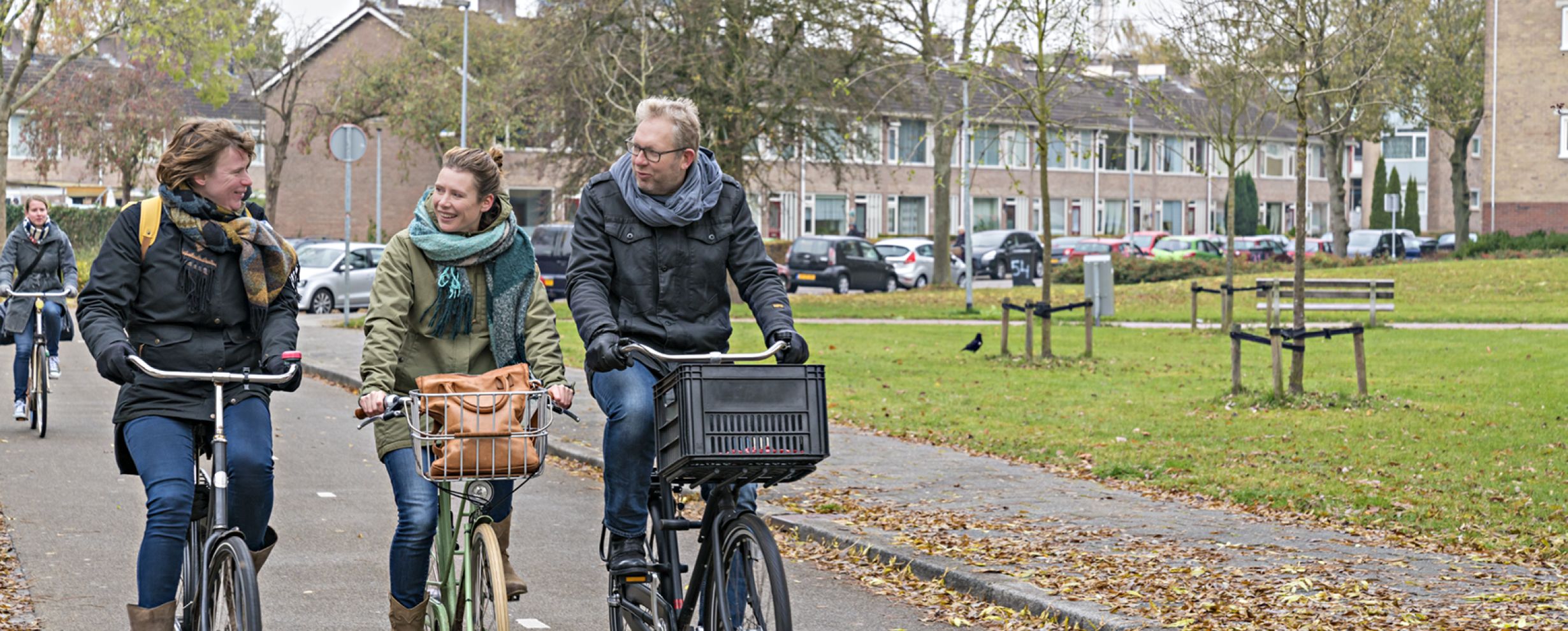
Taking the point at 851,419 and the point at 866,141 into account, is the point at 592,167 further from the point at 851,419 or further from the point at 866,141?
the point at 851,419

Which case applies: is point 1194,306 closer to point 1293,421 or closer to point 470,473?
point 1293,421

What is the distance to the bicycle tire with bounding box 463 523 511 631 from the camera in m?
4.60

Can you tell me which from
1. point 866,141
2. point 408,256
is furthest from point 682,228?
point 866,141

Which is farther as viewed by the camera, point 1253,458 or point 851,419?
point 851,419

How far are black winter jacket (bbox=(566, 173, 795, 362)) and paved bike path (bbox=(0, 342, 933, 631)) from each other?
1.64 meters

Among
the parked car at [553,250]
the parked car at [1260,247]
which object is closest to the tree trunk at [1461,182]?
the parked car at [1260,247]

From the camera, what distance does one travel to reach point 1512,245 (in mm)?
41594

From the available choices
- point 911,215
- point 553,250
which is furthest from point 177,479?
point 911,215

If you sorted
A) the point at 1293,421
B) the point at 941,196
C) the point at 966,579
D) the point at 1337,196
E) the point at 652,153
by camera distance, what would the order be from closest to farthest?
the point at 652,153, the point at 966,579, the point at 1293,421, the point at 941,196, the point at 1337,196

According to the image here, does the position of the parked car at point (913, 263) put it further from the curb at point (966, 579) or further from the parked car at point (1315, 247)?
the curb at point (966, 579)

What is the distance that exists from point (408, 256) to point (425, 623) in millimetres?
1138

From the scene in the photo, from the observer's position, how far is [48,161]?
54250 millimetres

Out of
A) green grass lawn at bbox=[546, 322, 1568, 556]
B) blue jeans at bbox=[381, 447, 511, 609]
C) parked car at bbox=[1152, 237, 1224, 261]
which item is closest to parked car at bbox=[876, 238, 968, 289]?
parked car at bbox=[1152, 237, 1224, 261]

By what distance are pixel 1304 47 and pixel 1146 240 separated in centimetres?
4171
